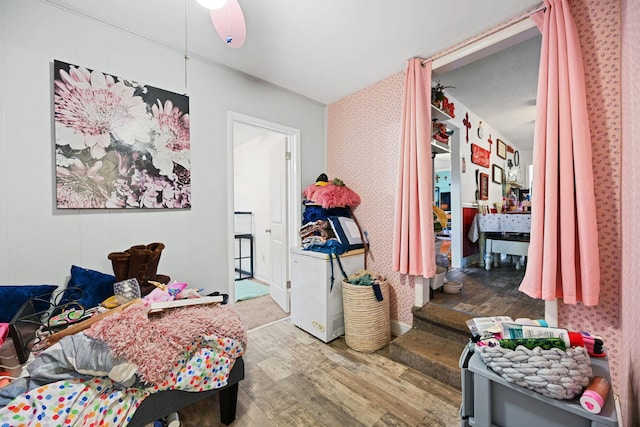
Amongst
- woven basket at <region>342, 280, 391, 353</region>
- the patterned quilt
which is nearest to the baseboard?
woven basket at <region>342, 280, 391, 353</region>

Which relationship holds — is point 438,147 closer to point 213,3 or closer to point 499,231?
point 499,231

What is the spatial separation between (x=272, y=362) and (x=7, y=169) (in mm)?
2014

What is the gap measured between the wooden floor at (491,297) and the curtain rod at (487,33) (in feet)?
6.71

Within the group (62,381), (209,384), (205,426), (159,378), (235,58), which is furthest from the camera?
(235,58)

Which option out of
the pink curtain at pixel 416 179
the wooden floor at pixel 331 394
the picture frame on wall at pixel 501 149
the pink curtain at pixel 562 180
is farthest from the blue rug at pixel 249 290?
the picture frame on wall at pixel 501 149

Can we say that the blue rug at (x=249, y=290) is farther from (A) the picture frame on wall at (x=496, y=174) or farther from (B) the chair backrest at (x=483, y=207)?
(A) the picture frame on wall at (x=496, y=174)

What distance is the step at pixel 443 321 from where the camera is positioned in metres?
1.85

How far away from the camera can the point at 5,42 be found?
135 cm

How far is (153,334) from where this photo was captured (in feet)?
3.47

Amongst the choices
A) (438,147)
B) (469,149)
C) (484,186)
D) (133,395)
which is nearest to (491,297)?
(438,147)

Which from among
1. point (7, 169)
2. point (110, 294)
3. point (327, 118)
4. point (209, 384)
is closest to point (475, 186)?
point (327, 118)

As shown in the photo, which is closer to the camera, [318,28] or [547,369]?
[547,369]

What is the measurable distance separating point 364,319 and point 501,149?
16.2 ft

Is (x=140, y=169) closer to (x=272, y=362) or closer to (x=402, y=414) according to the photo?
(x=272, y=362)
